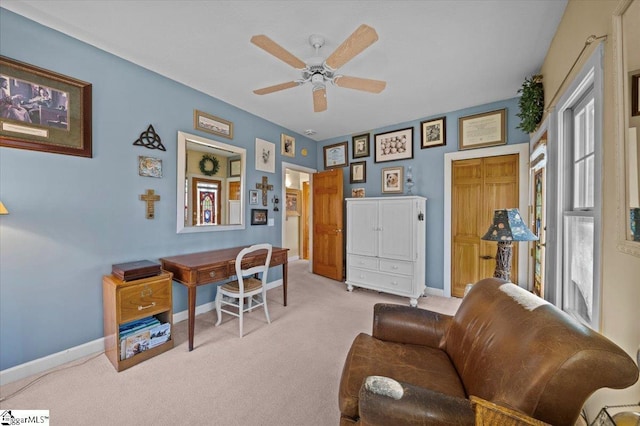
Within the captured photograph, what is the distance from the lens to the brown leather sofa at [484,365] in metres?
0.76

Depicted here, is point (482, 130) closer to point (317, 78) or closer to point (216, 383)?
point (317, 78)

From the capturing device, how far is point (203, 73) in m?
2.58

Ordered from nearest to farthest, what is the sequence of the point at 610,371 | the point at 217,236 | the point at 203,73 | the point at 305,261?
the point at 610,371 → the point at 203,73 → the point at 217,236 → the point at 305,261

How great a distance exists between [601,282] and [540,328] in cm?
60

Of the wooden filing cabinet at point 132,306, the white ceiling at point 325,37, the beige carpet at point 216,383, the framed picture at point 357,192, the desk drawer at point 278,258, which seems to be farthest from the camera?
the framed picture at point 357,192

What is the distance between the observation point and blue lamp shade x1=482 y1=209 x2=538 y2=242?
1797 millimetres

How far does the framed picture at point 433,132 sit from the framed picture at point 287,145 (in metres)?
2.14

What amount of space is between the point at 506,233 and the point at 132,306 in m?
2.98

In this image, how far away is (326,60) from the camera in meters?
1.95

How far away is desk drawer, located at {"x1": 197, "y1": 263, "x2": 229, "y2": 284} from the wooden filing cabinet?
0.26 m

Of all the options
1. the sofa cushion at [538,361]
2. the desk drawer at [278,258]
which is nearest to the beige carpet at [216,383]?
the desk drawer at [278,258]

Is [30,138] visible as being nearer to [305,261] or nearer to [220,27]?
[220,27]

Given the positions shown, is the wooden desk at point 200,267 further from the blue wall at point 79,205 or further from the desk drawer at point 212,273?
the blue wall at point 79,205

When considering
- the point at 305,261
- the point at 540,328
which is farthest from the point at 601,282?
the point at 305,261
